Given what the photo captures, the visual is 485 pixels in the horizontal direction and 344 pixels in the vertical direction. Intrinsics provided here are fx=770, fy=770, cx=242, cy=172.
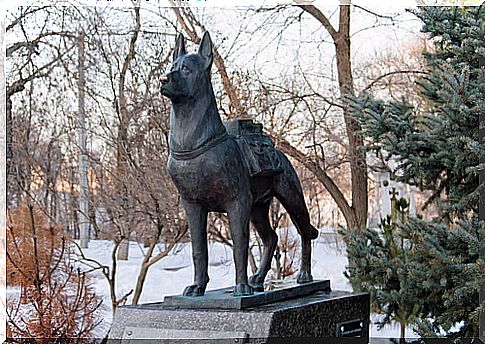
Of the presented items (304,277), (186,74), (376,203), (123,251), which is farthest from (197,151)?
(376,203)

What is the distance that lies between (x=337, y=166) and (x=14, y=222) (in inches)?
109

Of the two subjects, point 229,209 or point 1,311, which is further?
point 1,311

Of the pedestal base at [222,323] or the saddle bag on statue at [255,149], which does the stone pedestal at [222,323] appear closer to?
the pedestal base at [222,323]

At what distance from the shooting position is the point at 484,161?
14.0 feet

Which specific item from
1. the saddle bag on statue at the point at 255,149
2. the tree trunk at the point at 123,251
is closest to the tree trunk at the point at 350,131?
the tree trunk at the point at 123,251

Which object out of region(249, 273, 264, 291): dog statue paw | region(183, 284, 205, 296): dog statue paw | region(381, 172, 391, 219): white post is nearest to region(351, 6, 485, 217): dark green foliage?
region(249, 273, 264, 291): dog statue paw

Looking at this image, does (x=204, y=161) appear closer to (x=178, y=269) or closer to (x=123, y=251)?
(x=178, y=269)

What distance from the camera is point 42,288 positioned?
5770mm

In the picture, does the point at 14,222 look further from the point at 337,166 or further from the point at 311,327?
the point at 311,327

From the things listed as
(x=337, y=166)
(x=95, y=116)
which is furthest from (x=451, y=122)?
(x=95, y=116)

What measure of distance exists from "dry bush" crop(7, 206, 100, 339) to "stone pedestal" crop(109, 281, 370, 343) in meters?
2.76

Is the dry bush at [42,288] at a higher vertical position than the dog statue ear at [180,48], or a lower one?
lower

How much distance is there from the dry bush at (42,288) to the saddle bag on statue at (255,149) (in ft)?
9.11

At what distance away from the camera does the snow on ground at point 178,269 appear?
6867 millimetres
